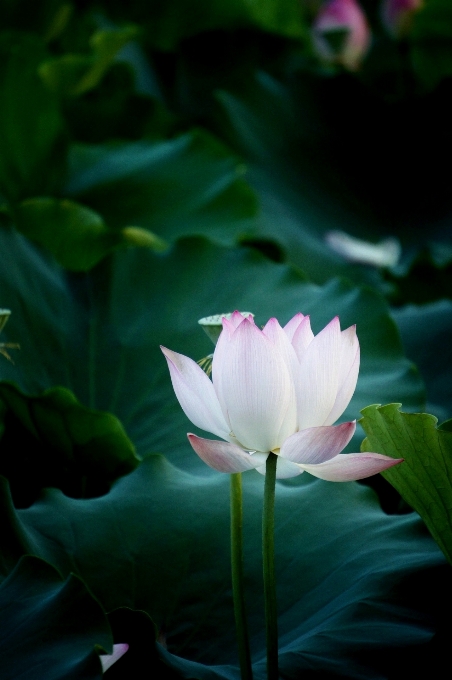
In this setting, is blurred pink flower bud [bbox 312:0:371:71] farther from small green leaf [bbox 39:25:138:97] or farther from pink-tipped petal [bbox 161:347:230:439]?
pink-tipped petal [bbox 161:347:230:439]

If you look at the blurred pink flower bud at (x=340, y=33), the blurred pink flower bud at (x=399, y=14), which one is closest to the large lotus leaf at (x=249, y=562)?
the blurred pink flower bud at (x=340, y=33)

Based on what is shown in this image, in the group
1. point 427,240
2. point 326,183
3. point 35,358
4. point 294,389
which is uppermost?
point 294,389

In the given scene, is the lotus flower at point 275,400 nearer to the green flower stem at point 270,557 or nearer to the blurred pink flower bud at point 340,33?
the green flower stem at point 270,557

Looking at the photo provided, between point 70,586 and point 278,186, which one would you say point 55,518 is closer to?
point 70,586

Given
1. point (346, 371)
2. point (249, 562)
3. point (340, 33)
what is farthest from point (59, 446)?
point (340, 33)

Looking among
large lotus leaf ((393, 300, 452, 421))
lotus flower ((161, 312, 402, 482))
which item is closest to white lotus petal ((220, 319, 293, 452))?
lotus flower ((161, 312, 402, 482))

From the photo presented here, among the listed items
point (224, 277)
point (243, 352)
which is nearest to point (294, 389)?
point (243, 352)
